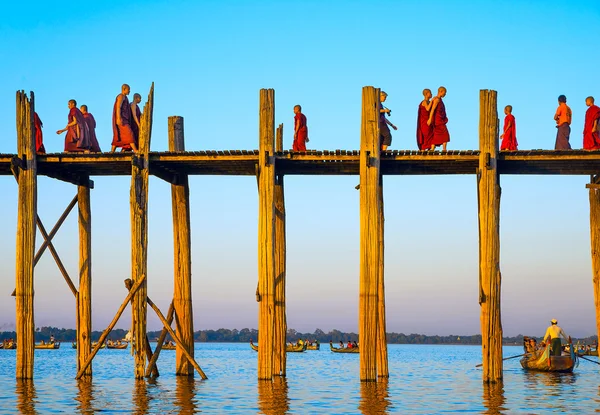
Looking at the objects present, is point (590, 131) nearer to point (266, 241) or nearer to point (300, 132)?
point (300, 132)

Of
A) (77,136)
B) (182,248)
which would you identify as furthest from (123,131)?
(182,248)

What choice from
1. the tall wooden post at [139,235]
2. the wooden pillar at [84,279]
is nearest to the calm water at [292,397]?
the wooden pillar at [84,279]

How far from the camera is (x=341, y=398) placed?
2711 centimetres

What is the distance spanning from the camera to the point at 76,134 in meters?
27.9

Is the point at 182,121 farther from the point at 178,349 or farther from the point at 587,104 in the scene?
the point at 587,104

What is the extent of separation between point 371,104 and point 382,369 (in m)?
6.70

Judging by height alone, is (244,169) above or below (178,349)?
above

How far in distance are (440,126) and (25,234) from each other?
34.6 feet

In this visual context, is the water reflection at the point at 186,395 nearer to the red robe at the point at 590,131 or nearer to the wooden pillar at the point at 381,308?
the wooden pillar at the point at 381,308

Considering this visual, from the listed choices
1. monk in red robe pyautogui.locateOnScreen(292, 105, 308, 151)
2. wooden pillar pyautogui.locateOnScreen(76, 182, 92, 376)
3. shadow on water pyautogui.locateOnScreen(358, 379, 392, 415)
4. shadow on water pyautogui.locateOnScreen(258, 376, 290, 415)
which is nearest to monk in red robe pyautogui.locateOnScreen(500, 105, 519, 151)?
monk in red robe pyautogui.locateOnScreen(292, 105, 308, 151)

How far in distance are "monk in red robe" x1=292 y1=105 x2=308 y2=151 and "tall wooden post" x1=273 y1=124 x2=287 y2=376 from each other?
53 centimetres

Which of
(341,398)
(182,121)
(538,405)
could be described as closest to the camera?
(538,405)

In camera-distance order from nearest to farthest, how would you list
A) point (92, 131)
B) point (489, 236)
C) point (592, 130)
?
point (489, 236), point (592, 130), point (92, 131)

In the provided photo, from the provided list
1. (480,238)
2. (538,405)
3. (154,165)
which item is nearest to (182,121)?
(154,165)
